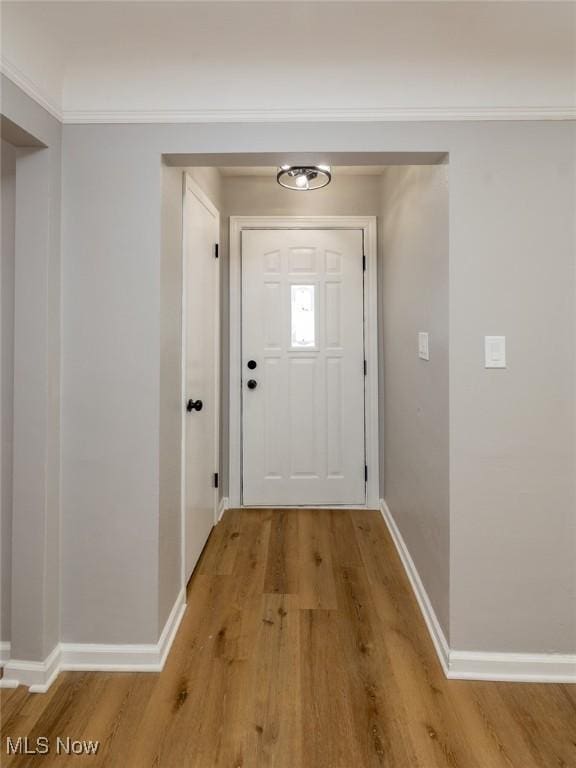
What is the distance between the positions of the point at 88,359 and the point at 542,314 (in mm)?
1796

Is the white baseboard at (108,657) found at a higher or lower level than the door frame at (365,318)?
lower

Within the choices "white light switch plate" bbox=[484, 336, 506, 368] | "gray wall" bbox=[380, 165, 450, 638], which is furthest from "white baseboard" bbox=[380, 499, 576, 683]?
"white light switch plate" bbox=[484, 336, 506, 368]

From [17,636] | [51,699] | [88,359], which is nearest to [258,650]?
[51,699]

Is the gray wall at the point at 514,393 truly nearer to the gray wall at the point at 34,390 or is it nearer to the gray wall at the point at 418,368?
the gray wall at the point at 418,368

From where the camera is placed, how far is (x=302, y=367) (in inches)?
130

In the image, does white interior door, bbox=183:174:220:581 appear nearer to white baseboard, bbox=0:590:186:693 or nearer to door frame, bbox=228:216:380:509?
door frame, bbox=228:216:380:509

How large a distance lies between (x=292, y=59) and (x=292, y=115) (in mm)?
183

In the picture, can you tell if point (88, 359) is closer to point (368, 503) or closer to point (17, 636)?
point (17, 636)

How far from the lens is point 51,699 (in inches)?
64.2

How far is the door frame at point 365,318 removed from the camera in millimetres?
3254

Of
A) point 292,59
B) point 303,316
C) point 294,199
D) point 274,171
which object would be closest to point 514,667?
point 303,316

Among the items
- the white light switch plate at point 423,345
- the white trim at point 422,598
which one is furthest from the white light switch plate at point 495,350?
the white trim at point 422,598

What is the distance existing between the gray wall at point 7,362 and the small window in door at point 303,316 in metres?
1.90

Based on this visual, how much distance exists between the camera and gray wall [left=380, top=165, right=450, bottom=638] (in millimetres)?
1834
